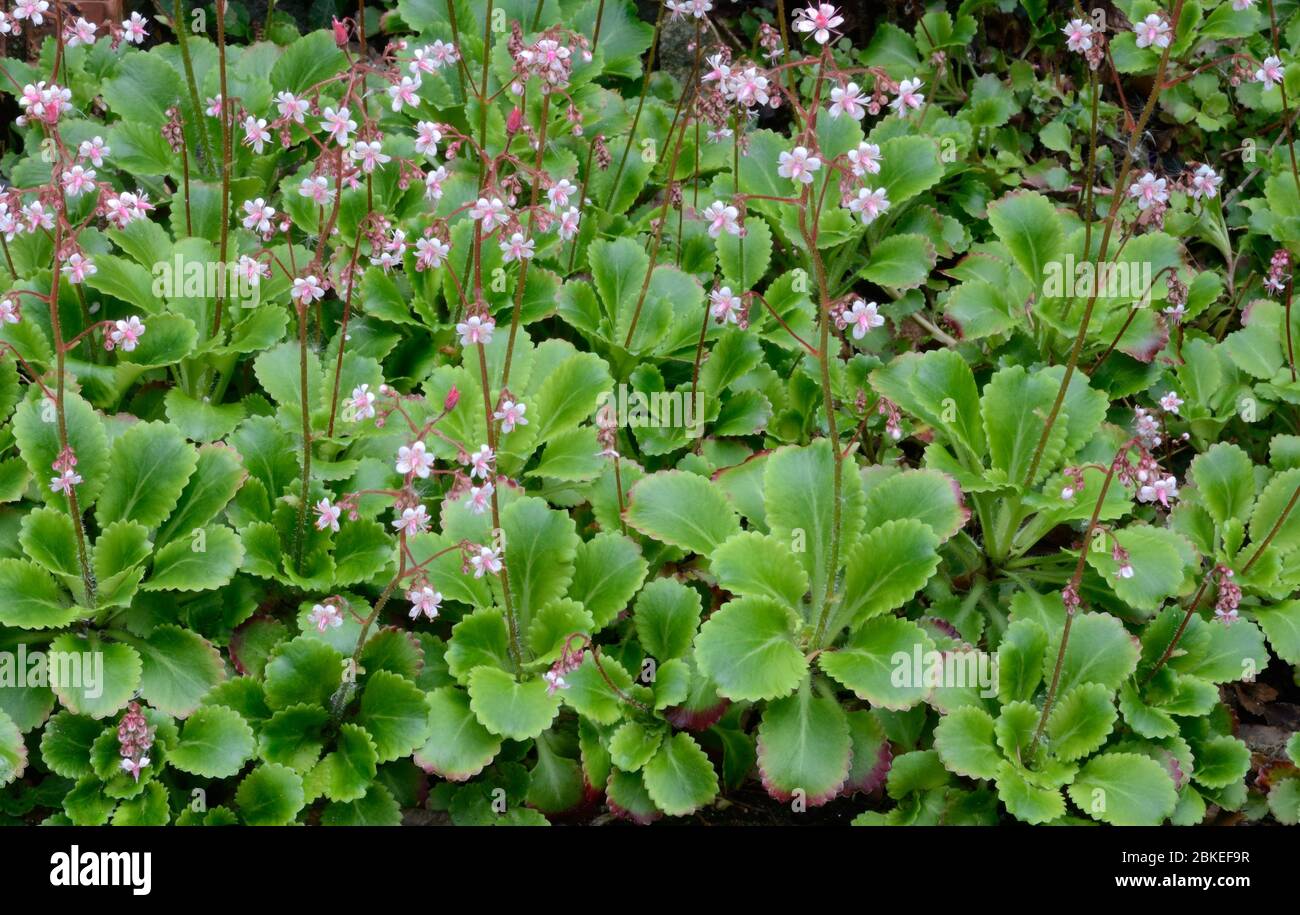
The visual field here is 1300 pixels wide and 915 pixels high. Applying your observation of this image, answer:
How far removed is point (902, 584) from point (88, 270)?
7.62 feet

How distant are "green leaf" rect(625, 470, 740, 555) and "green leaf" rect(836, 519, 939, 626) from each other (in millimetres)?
363

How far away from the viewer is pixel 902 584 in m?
3.34

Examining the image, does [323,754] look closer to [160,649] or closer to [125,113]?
[160,649]

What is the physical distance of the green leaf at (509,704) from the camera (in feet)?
10.1

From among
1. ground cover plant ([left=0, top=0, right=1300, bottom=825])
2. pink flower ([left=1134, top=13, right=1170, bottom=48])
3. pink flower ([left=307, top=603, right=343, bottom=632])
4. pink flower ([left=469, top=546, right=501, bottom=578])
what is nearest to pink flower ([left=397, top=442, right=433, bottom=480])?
ground cover plant ([left=0, top=0, right=1300, bottom=825])

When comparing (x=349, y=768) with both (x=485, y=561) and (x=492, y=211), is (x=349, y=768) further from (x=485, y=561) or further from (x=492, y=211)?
(x=492, y=211)

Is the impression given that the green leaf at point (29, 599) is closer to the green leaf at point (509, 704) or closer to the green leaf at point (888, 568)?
the green leaf at point (509, 704)

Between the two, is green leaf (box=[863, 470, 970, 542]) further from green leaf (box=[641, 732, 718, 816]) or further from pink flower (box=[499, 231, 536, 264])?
pink flower (box=[499, 231, 536, 264])

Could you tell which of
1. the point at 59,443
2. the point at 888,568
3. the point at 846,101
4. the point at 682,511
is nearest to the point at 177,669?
the point at 59,443

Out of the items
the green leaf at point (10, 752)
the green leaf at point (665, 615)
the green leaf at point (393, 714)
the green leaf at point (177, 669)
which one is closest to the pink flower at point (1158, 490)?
the green leaf at point (665, 615)

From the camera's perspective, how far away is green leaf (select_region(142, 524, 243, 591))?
10.8 ft

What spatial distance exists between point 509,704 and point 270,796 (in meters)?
0.65

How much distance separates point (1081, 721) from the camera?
333cm
